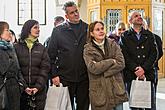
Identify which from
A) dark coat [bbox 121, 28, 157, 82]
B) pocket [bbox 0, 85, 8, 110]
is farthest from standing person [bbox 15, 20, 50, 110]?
dark coat [bbox 121, 28, 157, 82]

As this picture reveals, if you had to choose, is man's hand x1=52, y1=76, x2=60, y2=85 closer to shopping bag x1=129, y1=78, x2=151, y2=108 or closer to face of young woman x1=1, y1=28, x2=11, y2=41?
face of young woman x1=1, y1=28, x2=11, y2=41

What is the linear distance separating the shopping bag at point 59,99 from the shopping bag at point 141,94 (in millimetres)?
783

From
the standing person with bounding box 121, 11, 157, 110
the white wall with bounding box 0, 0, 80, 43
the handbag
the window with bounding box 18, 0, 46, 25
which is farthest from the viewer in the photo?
the window with bounding box 18, 0, 46, 25

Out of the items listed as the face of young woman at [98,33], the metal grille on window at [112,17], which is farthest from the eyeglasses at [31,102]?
the metal grille on window at [112,17]

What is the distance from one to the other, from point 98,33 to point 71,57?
386mm

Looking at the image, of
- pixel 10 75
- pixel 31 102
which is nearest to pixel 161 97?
pixel 31 102

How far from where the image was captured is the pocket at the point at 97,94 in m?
3.51

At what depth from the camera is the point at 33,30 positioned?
3.73 metres

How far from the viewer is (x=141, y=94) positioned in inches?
156

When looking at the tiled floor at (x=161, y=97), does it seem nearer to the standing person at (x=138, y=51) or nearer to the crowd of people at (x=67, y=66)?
the standing person at (x=138, y=51)

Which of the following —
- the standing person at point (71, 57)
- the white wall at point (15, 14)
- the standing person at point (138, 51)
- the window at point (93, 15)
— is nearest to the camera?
the standing person at point (71, 57)

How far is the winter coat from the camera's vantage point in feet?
11.5

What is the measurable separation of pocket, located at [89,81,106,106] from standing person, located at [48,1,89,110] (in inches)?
8.6

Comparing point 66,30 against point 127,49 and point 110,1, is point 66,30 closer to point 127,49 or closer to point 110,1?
point 127,49
